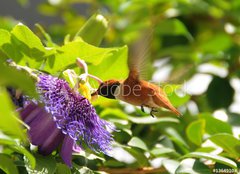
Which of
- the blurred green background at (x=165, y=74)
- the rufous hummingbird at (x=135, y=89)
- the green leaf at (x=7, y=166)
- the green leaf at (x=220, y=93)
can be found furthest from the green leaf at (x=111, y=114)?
the green leaf at (x=220, y=93)

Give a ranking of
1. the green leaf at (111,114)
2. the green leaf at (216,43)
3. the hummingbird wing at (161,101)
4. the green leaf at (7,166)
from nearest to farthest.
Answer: the green leaf at (7,166), the hummingbird wing at (161,101), the green leaf at (111,114), the green leaf at (216,43)

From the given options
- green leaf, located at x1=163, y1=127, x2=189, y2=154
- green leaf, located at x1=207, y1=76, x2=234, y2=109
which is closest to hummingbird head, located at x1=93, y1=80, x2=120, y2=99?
green leaf, located at x1=163, y1=127, x2=189, y2=154

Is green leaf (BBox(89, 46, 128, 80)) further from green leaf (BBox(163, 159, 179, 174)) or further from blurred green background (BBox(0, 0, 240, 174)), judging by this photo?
green leaf (BBox(163, 159, 179, 174))

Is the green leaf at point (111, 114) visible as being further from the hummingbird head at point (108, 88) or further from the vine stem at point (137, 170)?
the hummingbird head at point (108, 88)

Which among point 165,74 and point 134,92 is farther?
point 165,74

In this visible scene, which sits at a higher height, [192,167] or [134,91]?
[134,91]

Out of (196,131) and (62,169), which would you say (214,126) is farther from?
(62,169)

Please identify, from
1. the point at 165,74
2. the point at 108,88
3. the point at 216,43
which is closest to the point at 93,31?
the point at 108,88
